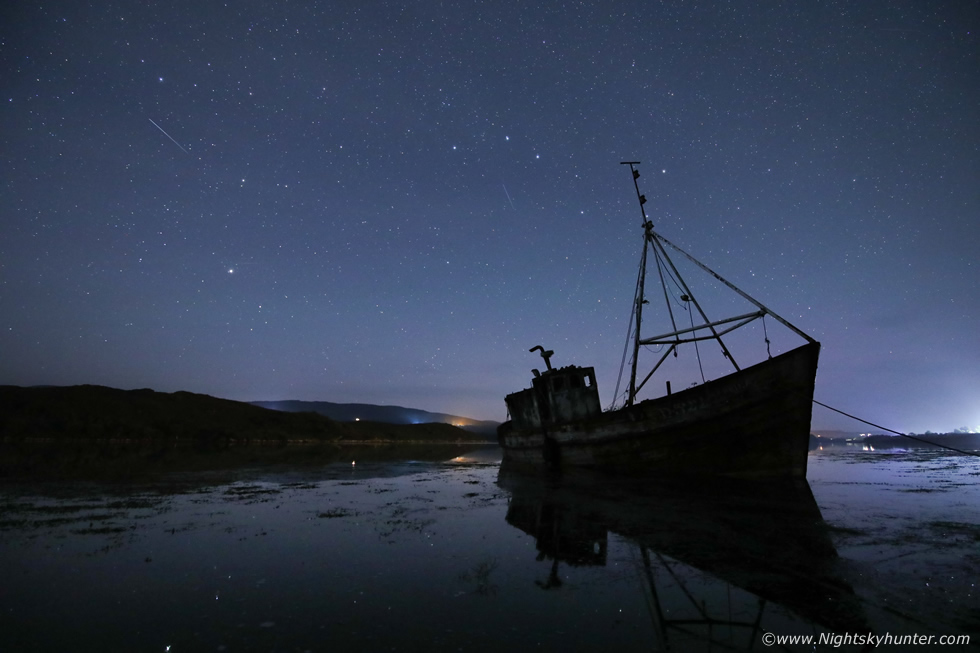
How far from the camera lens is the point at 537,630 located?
4160mm

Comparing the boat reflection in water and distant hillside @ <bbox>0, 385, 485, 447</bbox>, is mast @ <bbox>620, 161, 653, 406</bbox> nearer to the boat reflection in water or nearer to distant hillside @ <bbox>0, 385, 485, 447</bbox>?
the boat reflection in water

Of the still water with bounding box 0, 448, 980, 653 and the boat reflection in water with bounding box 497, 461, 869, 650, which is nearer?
the still water with bounding box 0, 448, 980, 653

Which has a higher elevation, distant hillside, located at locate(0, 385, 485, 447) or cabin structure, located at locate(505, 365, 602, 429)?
cabin structure, located at locate(505, 365, 602, 429)

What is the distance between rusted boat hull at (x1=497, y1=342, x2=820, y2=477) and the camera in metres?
15.2

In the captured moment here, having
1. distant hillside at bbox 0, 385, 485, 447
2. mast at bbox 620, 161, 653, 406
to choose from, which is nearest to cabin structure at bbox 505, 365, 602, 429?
mast at bbox 620, 161, 653, 406

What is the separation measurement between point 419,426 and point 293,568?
9690 cm

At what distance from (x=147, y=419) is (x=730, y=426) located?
6711 centimetres

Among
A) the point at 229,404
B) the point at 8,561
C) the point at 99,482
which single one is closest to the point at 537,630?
the point at 8,561

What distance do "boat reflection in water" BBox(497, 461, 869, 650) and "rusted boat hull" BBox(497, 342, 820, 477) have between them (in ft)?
6.25

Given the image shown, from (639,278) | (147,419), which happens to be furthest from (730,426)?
(147,419)

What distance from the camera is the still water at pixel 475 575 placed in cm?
406

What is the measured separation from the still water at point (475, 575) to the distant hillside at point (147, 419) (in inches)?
1988

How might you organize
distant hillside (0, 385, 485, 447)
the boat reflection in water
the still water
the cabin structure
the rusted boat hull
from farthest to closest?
1. distant hillside (0, 385, 485, 447)
2. the cabin structure
3. the rusted boat hull
4. the boat reflection in water
5. the still water

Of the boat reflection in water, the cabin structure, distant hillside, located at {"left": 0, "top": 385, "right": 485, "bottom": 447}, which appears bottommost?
distant hillside, located at {"left": 0, "top": 385, "right": 485, "bottom": 447}
